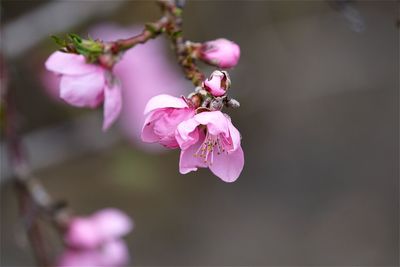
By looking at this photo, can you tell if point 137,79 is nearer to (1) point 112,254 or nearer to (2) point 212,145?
(1) point 112,254

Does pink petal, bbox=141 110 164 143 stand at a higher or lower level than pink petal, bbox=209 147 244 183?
higher

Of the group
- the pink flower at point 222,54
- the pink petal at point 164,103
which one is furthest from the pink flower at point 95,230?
the pink petal at point 164,103

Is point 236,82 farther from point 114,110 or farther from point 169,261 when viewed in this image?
point 114,110

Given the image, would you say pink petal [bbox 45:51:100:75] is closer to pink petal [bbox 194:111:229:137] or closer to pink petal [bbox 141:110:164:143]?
pink petal [bbox 141:110:164:143]

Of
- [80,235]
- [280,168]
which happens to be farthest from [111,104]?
[280,168]

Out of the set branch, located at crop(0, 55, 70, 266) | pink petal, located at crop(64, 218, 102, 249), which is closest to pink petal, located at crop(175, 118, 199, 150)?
branch, located at crop(0, 55, 70, 266)

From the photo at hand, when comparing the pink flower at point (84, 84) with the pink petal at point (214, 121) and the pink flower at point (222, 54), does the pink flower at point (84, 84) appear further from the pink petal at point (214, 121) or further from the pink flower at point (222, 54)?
the pink petal at point (214, 121)

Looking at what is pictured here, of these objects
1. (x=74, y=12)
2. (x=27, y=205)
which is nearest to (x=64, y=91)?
(x=27, y=205)
